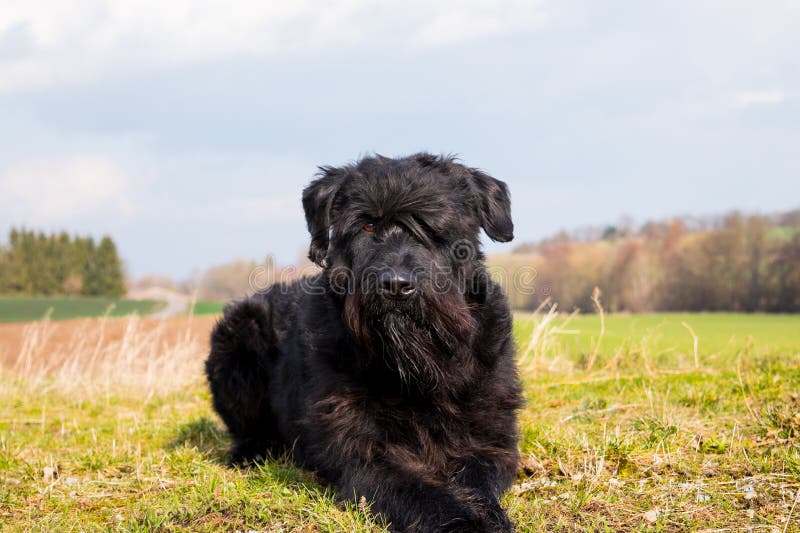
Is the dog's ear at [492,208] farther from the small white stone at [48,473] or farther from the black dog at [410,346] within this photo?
the small white stone at [48,473]

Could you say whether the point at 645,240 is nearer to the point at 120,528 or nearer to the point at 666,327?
the point at 666,327

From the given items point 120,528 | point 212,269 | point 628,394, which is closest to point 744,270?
point 628,394

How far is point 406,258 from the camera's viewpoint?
3.49 metres

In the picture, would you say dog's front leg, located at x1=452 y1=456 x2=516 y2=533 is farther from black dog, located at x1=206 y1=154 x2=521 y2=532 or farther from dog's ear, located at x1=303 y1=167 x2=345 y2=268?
dog's ear, located at x1=303 y1=167 x2=345 y2=268

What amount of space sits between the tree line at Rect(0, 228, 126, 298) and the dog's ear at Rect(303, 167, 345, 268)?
74.8 m

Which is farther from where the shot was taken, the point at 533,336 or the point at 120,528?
the point at 533,336

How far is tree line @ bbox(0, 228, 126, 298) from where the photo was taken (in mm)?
71000

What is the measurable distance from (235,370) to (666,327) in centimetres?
650

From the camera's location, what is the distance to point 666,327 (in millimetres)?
9391

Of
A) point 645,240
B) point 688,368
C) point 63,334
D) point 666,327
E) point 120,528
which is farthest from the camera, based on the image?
point 63,334

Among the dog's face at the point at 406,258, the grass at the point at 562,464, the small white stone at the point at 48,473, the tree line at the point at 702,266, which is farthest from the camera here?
the tree line at the point at 702,266

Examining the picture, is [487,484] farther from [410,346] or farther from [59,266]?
[59,266]

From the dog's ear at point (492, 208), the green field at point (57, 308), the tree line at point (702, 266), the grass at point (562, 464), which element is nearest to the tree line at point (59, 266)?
the green field at point (57, 308)

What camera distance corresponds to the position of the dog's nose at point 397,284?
3350mm
